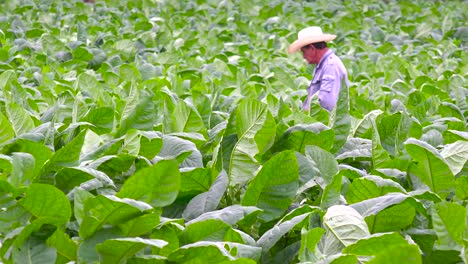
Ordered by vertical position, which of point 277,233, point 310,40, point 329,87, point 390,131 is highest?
point 277,233

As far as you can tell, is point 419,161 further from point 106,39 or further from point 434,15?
point 434,15

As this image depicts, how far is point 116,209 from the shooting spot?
5.54ft

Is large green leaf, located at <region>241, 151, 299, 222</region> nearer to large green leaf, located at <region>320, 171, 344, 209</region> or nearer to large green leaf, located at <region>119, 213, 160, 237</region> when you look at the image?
large green leaf, located at <region>320, 171, 344, 209</region>

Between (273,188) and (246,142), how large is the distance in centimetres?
20

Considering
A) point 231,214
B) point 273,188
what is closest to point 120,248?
point 231,214

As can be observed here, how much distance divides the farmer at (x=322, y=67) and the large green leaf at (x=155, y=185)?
13.0ft

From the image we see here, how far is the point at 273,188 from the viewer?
6.94 ft

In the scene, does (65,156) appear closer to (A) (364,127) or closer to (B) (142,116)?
(B) (142,116)

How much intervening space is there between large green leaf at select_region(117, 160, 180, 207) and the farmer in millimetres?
3947

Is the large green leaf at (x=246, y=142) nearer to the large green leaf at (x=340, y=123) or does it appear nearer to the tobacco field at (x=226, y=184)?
the tobacco field at (x=226, y=184)

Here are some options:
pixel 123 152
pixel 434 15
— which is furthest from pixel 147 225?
pixel 434 15

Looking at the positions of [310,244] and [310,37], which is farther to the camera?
[310,37]

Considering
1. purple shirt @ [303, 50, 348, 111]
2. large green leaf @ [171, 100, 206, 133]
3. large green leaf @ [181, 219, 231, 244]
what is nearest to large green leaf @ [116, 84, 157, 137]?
large green leaf @ [171, 100, 206, 133]

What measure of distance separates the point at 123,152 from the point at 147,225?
594 millimetres
